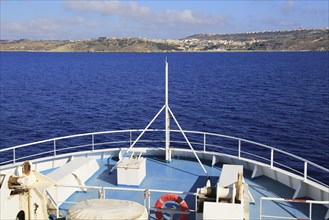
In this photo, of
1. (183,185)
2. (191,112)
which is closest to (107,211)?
(183,185)

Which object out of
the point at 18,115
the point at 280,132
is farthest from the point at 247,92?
the point at 18,115

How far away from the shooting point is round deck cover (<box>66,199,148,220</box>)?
259 inches

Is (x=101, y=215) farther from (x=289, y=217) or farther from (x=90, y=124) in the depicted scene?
(x=90, y=124)

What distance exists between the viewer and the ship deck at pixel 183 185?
10109mm

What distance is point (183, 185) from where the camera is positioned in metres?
11.8

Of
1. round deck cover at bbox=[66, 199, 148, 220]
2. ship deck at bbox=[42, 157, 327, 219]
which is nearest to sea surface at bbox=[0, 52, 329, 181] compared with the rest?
ship deck at bbox=[42, 157, 327, 219]

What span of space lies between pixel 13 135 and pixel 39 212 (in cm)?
2815

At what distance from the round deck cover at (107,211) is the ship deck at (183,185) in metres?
2.22

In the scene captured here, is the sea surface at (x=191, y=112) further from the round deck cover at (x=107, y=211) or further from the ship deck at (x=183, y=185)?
the round deck cover at (x=107, y=211)

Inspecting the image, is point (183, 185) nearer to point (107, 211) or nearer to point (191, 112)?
point (107, 211)

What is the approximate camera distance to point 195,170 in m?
13.2

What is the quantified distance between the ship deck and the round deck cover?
2.22 metres

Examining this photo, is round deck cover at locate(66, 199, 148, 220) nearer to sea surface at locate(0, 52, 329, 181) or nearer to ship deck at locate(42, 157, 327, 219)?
ship deck at locate(42, 157, 327, 219)

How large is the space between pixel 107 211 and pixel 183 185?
5363mm
